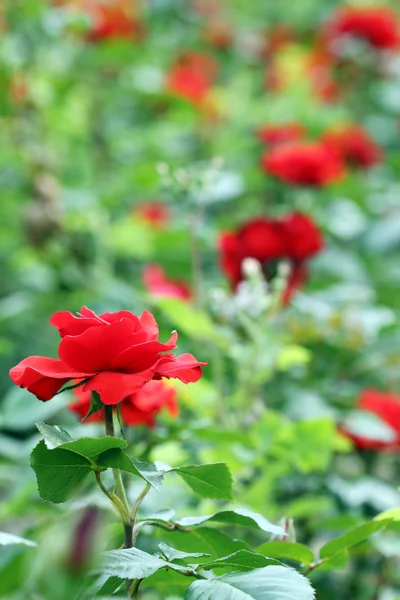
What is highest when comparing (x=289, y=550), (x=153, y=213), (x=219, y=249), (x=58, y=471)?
(x=58, y=471)

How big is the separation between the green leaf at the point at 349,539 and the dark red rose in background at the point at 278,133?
4.21 feet

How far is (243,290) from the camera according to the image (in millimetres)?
1140

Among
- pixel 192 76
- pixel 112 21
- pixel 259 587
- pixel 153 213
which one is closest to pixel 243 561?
pixel 259 587

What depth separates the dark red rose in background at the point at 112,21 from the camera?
2102 mm

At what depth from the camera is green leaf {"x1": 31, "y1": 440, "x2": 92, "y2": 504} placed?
0.56 metres

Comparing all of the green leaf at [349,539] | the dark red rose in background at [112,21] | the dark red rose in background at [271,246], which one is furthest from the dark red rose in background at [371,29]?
the green leaf at [349,539]

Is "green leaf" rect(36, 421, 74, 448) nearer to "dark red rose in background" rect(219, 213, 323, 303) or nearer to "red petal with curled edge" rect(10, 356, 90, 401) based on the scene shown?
"red petal with curled edge" rect(10, 356, 90, 401)

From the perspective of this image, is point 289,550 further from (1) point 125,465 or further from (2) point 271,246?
(2) point 271,246

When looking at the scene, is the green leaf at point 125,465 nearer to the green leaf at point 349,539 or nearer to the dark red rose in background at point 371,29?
the green leaf at point 349,539

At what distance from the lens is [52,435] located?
556 mm

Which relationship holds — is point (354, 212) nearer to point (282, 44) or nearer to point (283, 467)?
point (283, 467)

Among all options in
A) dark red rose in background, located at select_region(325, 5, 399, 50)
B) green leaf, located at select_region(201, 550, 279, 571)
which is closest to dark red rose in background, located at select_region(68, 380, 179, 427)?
green leaf, located at select_region(201, 550, 279, 571)

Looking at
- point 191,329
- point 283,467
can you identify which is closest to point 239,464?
point 283,467

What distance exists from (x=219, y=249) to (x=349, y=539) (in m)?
0.75
